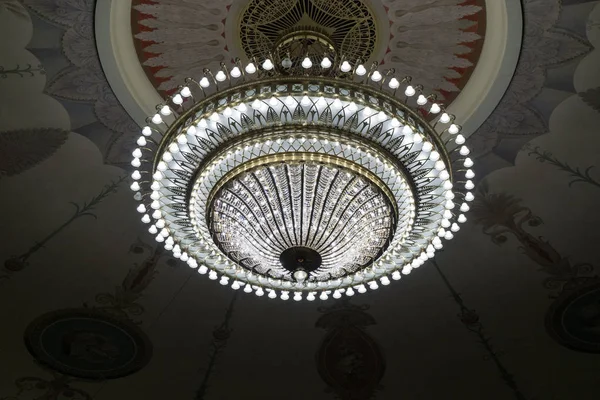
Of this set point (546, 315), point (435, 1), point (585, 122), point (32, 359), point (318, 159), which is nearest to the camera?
point (318, 159)

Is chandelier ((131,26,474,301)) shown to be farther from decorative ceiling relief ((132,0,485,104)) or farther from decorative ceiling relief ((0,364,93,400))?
decorative ceiling relief ((0,364,93,400))

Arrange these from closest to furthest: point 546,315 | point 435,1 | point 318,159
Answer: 1. point 318,159
2. point 435,1
3. point 546,315

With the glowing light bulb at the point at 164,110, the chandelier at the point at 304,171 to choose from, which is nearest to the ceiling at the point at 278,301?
the chandelier at the point at 304,171

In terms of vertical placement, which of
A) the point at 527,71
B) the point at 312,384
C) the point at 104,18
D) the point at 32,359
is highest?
the point at 527,71

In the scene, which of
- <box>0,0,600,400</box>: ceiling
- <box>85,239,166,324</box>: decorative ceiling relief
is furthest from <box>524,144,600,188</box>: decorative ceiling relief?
<box>85,239,166,324</box>: decorative ceiling relief

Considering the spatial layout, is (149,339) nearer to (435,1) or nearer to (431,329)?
(431,329)

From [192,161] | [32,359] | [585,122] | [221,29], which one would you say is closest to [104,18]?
[221,29]

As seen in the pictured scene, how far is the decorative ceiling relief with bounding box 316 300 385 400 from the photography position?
607cm

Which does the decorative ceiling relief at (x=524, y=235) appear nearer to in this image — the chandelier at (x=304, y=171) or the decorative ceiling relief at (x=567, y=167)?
the decorative ceiling relief at (x=567, y=167)

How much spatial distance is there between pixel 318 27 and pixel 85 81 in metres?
1.60

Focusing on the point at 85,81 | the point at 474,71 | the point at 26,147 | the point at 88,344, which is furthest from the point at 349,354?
the point at 85,81

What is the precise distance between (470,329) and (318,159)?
3284mm

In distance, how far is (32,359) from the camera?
246 inches

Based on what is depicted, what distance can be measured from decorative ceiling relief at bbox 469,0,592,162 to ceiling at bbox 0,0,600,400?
0.04 ft
